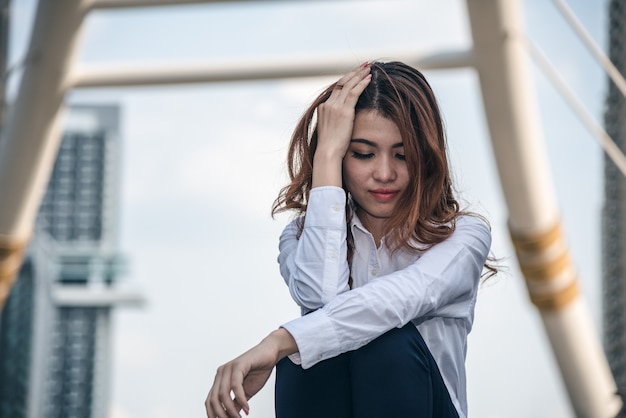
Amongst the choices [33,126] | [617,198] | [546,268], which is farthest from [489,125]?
[617,198]

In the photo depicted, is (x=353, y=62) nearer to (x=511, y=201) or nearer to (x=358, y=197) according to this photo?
(x=511, y=201)

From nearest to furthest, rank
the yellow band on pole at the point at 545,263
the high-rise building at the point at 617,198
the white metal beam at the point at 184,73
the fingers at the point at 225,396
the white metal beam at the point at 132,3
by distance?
the fingers at the point at 225,396 → the white metal beam at the point at 132,3 → the white metal beam at the point at 184,73 → the yellow band on pole at the point at 545,263 → the high-rise building at the point at 617,198

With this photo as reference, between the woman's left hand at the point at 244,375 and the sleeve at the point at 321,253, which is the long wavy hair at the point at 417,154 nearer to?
the sleeve at the point at 321,253

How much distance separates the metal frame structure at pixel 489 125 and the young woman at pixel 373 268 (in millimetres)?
1440

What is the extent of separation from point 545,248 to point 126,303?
5699 cm

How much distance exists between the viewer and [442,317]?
1521 millimetres

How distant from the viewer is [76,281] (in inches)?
2445

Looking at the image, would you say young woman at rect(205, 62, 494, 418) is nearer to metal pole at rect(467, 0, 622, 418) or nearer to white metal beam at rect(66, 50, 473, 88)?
metal pole at rect(467, 0, 622, 418)

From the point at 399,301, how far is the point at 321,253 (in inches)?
5.6

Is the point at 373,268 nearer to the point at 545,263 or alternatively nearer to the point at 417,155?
the point at 417,155

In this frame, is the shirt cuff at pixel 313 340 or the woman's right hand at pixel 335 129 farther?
the woman's right hand at pixel 335 129

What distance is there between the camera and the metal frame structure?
3.05m

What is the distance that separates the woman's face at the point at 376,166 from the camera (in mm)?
1511

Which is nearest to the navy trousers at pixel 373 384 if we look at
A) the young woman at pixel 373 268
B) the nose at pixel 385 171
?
the young woman at pixel 373 268
